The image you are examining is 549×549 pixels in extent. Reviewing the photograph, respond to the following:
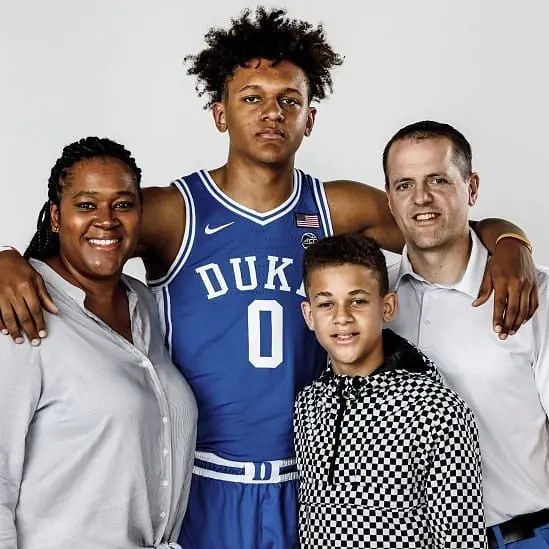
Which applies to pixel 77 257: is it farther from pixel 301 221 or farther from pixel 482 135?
pixel 482 135

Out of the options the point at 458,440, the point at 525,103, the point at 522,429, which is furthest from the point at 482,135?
the point at 458,440

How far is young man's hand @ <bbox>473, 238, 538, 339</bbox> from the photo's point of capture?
186 cm

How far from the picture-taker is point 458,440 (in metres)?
1.70

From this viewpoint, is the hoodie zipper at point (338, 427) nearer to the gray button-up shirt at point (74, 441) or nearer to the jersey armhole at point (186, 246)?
the gray button-up shirt at point (74, 441)

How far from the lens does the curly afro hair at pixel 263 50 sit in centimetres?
211

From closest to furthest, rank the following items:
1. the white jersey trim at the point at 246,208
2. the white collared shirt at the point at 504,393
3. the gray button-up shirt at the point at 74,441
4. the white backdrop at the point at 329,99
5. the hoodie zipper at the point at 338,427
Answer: the gray button-up shirt at the point at 74,441, the hoodie zipper at the point at 338,427, the white collared shirt at the point at 504,393, the white jersey trim at the point at 246,208, the white backdrop at the point at 329,99

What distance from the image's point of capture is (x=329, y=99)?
110 inches

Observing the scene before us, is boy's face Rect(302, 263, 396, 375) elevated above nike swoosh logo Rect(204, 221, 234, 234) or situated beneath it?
situated beneath

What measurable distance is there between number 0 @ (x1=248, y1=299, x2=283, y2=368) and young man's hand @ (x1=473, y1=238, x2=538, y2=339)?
1.37ft

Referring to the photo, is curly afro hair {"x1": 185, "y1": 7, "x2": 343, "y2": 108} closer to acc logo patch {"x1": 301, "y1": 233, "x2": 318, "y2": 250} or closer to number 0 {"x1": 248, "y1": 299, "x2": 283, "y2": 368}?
acc logo patch {"x1": 301, "y1": 233, "x2": 318, "y2": 250}

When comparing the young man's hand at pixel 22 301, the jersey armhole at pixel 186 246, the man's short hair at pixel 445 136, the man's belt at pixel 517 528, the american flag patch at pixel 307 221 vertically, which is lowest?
the man's belt at pixel 517 528

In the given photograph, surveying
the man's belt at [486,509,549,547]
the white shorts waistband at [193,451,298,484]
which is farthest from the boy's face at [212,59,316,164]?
the man's belt at [486,509,549,547]

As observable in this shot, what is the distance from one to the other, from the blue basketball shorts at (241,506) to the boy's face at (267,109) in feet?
2.14

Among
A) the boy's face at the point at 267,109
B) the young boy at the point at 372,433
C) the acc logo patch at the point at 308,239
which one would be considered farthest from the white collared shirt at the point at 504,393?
the boy's face at the point at 267,109
